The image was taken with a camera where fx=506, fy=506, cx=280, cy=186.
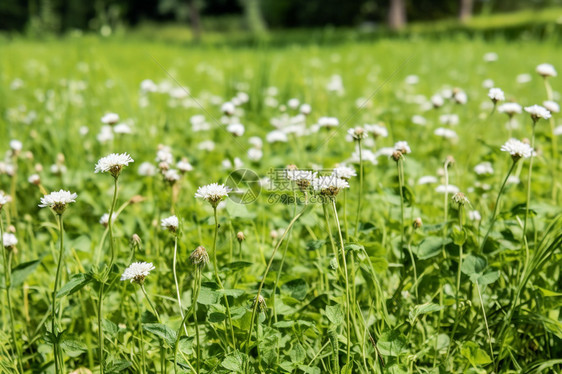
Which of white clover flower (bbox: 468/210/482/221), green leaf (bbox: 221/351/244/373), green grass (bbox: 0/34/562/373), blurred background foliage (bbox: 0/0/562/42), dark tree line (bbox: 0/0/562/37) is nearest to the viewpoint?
green leaf (bbox: 221/351/244/373)

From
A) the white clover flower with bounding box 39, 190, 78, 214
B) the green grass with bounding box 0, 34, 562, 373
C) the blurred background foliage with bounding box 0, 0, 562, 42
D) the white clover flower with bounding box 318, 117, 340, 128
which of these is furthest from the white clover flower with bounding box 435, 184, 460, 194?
the blurred background foliage with bounding box 0, 0, 562, 42

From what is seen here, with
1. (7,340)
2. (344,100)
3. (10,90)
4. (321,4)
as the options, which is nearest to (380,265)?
Result: (7,340)

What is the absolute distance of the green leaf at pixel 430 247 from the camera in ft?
3.53

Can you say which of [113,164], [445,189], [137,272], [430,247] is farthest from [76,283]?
[445,189]

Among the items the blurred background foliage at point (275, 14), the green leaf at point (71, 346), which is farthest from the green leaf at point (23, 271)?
the blurred background foliage at point (275, 14)

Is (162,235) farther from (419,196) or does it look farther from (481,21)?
(481,21)

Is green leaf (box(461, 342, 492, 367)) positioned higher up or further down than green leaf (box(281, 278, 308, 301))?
further down

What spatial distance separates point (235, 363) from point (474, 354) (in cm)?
43

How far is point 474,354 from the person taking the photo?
91cm

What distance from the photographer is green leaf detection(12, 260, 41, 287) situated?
1.09 metres

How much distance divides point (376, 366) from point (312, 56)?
557cm

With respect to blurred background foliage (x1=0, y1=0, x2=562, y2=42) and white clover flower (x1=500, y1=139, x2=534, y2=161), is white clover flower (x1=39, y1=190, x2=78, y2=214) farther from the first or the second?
blurred background foliage (x1=0, y1=0, x2=562, y2=42)

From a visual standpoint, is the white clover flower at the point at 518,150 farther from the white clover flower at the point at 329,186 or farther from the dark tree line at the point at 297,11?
the dark tree line at the point at 297,11

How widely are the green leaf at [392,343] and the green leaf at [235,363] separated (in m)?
0.25
